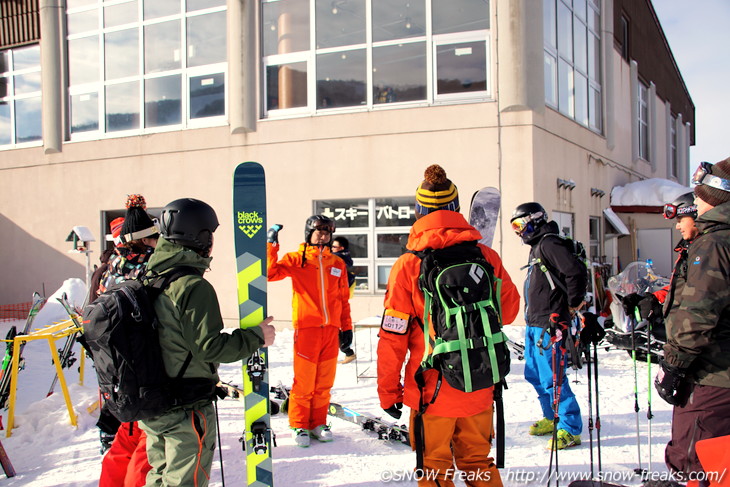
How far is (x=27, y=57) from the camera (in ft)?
42.2

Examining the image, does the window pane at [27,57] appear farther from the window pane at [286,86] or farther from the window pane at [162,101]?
the window pane at [286,86]

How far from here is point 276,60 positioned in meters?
10.3

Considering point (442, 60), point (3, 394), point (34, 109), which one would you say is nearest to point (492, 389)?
point (3, 394)

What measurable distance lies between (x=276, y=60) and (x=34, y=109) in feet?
23.8

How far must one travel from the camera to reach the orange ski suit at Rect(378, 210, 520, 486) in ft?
8.48

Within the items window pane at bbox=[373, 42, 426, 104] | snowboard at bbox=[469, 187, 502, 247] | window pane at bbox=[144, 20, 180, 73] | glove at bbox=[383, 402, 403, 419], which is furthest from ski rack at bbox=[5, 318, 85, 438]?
window pane at bbox=[144, 20, 180, 73]

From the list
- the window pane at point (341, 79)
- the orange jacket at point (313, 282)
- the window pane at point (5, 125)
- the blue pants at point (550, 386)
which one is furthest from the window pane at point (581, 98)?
the window pane at point (5, 125)

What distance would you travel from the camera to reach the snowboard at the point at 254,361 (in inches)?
124

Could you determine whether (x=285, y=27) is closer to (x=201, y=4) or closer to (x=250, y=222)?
(x=201, y=4)

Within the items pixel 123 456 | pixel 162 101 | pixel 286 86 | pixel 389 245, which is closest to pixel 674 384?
pixel 123 456

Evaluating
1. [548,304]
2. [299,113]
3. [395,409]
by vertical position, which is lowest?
[395,409]

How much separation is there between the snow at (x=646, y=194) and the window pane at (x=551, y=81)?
5.25 m

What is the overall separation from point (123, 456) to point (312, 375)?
1.74 m

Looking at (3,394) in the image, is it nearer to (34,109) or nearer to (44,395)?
(44,395)
